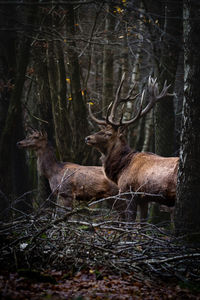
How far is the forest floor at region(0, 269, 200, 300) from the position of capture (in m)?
3.85

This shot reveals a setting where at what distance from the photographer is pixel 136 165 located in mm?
8023

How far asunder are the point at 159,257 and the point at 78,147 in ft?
19.0

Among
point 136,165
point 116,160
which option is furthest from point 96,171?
point 136,165

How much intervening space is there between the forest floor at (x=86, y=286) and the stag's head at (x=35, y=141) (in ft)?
18.6

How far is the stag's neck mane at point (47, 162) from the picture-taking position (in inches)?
385

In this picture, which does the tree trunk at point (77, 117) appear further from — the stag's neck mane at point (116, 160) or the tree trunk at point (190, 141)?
the tree trunk at point (190, 141)

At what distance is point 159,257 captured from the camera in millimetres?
4754

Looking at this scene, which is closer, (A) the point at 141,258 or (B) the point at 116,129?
(A) the point at 141,258

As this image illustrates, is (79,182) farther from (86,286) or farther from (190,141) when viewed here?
(86,286)

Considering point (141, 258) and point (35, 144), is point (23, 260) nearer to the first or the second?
point (141, 258)

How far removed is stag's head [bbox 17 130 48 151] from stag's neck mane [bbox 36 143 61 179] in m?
0.12

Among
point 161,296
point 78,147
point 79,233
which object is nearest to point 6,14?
point 79,233

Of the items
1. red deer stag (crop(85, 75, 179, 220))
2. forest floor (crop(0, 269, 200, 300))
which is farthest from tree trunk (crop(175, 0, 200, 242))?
forest floor (crop(0, 269, 200, 300))

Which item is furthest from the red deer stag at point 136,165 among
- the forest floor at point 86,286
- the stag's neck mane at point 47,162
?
the forest floor at point 86,286
